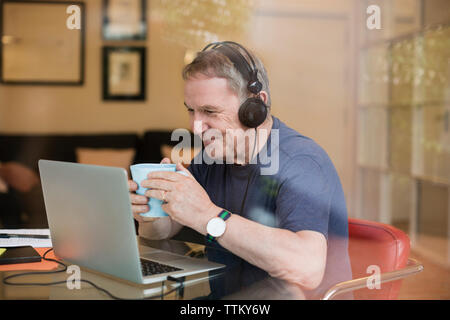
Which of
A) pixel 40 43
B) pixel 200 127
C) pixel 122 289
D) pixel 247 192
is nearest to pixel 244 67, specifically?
pixel 200 127

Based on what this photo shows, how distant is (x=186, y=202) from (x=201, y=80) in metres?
0.31

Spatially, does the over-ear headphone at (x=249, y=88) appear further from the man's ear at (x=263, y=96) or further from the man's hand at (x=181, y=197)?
the man's hand at (x=181, y=197)

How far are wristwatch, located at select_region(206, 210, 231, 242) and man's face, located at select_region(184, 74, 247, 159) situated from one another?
26 centimetres

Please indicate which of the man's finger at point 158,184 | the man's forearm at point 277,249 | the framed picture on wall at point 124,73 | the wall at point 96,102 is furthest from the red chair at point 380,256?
the framed picture on wall at point 124,73

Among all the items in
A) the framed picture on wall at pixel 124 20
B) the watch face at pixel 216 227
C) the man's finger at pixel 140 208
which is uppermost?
the framed picture on wall at pixel 124 20

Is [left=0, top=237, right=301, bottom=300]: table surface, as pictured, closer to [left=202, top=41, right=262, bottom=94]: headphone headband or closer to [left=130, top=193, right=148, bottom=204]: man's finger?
[left=130, top=193, right=148, bottom=204]: man's finger

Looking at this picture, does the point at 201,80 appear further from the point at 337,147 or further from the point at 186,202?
the point at 337,147

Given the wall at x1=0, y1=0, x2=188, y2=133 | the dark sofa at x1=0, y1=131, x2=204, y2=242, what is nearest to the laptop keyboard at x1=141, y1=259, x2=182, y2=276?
the dark sofa at x1=0, y1=131, x2=204, y2=242

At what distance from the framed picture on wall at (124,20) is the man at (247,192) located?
2.72 metres

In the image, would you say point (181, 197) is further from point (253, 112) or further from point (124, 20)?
point (124, 20)

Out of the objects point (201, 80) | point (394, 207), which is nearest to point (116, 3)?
point (394, 207)

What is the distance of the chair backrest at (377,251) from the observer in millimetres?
950

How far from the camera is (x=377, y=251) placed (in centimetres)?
98

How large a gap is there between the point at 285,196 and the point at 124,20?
3.09m
